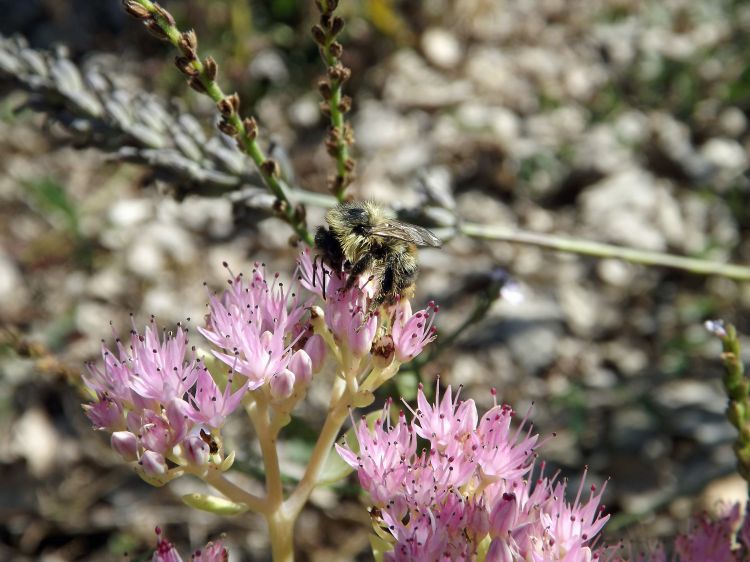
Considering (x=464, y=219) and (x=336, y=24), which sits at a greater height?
(x=336, y=24)

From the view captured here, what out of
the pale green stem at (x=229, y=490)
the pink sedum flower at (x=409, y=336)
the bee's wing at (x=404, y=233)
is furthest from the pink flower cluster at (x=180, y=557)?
the bee's wing at (x=404, y=233)

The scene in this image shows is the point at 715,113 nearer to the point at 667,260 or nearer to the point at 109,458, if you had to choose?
the point at 667,260

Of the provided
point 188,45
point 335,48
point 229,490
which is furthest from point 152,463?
point 335,48

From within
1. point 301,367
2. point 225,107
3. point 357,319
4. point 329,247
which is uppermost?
point 225,107

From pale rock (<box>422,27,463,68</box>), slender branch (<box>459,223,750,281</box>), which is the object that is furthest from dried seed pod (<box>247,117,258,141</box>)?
pale rock (<box>422,27,463,68</box>)

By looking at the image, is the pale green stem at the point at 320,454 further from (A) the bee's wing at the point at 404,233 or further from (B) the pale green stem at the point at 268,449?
(A) the bee's wing at the point at 404,233

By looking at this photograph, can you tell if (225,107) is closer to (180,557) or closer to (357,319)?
(357,319)
